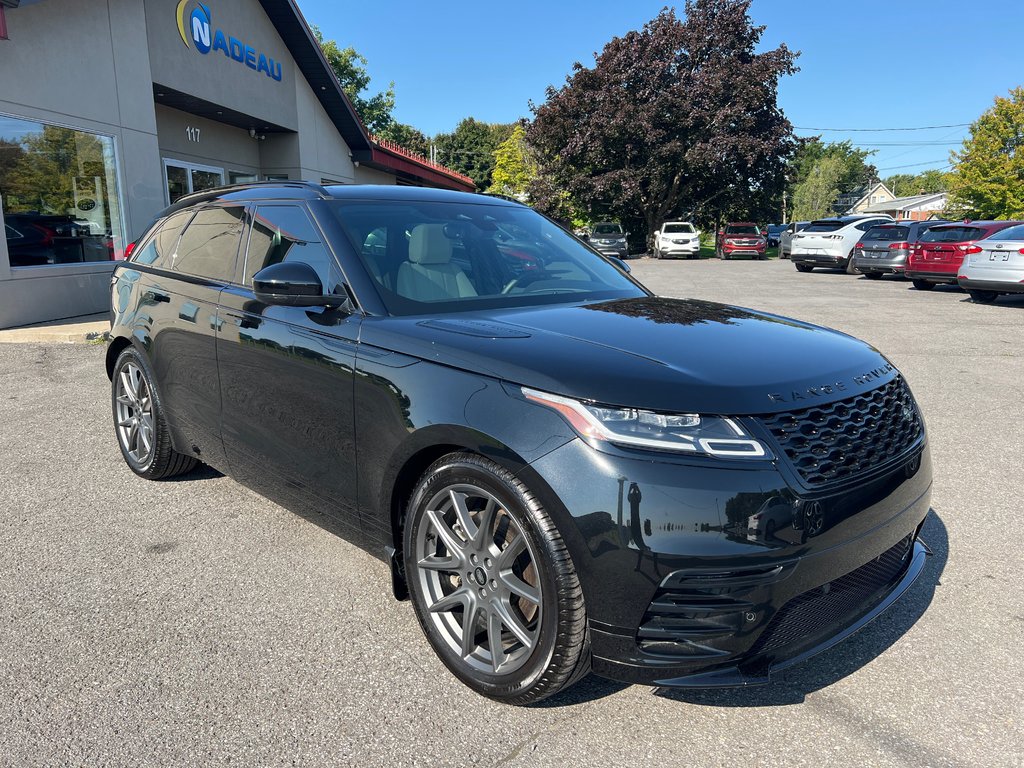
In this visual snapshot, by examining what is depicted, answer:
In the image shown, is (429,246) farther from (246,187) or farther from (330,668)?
(330,668)

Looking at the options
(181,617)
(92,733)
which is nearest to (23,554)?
(181,617)

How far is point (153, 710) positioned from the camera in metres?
2.46

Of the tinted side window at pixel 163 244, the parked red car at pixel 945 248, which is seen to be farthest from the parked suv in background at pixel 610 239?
the tinted side window at pixel 163 244

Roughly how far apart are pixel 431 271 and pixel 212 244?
1470 mm

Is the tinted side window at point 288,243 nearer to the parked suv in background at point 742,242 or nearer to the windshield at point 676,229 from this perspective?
the parked suv in background at point 742,242

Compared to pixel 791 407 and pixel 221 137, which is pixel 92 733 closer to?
pixel 791 407

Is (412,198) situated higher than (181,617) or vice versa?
(412,198)

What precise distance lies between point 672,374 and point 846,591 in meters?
0.92

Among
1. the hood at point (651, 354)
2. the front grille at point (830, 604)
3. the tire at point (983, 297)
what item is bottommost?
the tire at point (983, 297)

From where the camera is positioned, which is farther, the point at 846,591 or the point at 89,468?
the point at 89,468

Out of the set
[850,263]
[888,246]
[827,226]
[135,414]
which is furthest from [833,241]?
[135,414]

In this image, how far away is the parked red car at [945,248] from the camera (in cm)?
1541

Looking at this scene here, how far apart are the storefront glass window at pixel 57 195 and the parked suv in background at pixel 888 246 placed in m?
17.6

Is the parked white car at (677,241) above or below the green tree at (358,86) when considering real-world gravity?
below
